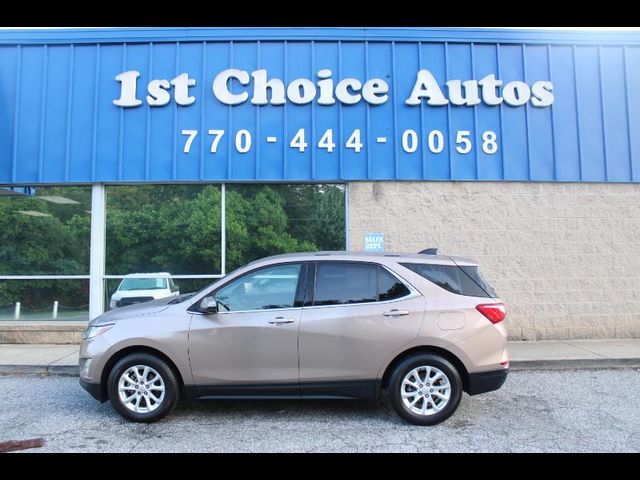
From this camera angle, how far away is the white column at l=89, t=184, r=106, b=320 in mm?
9352

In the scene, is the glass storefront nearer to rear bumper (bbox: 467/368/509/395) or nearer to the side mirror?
the side mirror

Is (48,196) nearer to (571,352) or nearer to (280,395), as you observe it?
(280,395)

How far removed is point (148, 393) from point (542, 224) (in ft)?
24.8

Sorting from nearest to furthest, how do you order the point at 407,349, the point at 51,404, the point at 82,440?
the point at 82,440, the point at 407,349, the point at 51,404

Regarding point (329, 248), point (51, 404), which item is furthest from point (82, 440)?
point (329, 248)

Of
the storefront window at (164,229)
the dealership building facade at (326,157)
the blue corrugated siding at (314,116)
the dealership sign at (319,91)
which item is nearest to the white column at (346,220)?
the dealership building facade at (326,157)

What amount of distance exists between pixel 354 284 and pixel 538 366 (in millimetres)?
3861

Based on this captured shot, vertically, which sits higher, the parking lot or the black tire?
the black tire

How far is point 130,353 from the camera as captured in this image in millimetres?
5156

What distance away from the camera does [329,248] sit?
9.51 m

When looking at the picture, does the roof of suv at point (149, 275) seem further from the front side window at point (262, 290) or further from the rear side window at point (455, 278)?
the rear side window at point (455, 278)

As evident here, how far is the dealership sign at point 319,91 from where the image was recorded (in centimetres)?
927

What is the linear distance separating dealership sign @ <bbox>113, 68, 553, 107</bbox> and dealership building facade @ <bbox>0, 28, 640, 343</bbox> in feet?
0.10

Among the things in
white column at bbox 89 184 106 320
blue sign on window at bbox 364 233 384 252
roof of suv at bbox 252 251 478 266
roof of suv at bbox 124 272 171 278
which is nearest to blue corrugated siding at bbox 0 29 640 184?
white column at bbox 89 184 106 320
